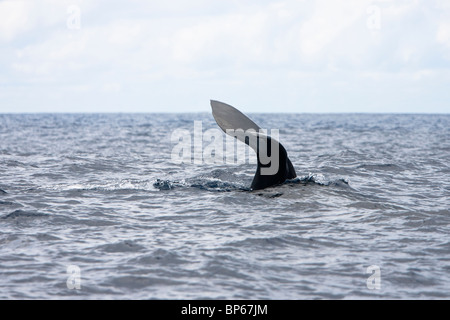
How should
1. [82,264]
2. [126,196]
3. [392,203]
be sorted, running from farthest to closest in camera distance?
[126,196], [392,203], [82,264]

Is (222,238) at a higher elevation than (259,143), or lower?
lower

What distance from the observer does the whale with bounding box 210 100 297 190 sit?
11023 mm

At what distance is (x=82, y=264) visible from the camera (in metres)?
7.66

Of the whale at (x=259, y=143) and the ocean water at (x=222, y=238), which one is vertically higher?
the whale at (x=259, y=143)

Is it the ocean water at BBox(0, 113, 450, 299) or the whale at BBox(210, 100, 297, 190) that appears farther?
the whale at BBox(210, 100, 297, 190)

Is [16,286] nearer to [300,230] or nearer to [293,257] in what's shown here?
[293,257]

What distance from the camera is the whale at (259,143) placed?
36.2 ft

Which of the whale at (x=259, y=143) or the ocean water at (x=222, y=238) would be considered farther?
the whale at (x=259, y=143)

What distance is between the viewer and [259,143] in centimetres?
1117

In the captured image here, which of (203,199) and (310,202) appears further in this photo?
(203,199)

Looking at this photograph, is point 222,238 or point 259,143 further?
point 259,143

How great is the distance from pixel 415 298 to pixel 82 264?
4.00 meters

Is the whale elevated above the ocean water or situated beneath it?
elevated above

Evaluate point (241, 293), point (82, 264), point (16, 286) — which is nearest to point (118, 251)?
point (82, 264)
